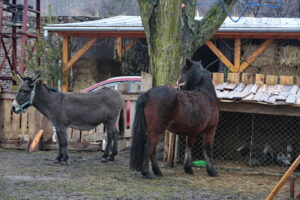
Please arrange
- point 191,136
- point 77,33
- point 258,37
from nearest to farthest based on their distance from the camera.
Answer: point 191,136 → point 258,37 → point 77,33

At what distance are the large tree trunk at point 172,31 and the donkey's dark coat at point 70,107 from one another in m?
1.16

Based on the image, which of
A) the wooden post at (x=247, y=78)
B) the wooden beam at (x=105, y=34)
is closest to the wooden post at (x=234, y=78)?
the wooden post at (x=247, y=78)

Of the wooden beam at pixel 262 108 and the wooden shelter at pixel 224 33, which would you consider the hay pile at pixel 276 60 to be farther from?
the wooden beam at pixel 262 108

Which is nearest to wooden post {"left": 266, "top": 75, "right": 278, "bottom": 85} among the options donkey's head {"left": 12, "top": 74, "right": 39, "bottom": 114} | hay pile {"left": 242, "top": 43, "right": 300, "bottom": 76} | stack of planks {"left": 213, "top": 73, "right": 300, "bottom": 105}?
stack of planks {"left": 213, "top": 73, "right": 300, "bottom": 105}

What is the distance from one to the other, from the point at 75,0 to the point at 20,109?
107ft

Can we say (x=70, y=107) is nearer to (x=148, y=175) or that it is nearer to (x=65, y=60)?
(x=148, y=175)

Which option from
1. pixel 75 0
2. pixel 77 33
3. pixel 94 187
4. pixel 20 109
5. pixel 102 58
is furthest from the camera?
pixel 75 0

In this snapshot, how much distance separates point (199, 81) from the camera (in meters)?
9.04

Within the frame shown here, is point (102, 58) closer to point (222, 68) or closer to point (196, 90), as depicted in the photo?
point (222, 68)

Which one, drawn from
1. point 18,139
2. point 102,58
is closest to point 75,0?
point 102,58

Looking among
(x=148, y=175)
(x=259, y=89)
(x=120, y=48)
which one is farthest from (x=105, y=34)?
(x=148, y=175)

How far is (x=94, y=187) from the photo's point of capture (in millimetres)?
7238

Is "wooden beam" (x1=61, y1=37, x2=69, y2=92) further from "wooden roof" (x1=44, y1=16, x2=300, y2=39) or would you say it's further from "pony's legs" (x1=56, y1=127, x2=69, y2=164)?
"pony's legs" (x1=56, y1=127, x2=69, y2=164)

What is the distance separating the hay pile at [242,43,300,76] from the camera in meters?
16.0
